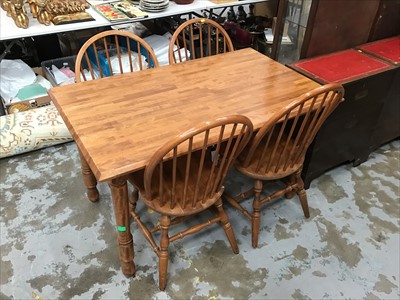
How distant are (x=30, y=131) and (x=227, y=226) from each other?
153cm

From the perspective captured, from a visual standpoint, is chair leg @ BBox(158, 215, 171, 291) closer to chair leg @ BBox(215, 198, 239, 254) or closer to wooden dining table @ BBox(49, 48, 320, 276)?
wooden dining table @ BBox(49, 48, 320, 276)

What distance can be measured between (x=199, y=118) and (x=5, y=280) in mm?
1229

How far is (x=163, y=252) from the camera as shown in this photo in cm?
163

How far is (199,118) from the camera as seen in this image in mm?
1530

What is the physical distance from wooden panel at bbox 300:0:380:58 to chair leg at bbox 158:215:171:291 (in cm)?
134

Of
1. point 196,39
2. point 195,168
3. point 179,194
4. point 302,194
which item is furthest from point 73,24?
point 302,194

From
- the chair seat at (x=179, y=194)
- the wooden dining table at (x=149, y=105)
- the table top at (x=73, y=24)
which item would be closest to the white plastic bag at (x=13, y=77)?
the table top at (x=73, y=24)

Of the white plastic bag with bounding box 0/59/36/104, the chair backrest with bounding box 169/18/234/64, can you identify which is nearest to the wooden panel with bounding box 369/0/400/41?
the chair backrest with bounding box 169/18/234/64

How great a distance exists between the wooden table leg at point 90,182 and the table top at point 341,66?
1308mm

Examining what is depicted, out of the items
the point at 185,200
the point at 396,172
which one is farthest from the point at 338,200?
the point at 185,200

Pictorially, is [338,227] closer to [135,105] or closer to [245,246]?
[245,246]

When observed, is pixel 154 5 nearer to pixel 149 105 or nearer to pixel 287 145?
pixel 149 105

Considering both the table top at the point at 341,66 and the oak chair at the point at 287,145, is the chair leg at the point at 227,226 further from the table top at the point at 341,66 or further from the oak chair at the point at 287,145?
the table top at the point at 341,66

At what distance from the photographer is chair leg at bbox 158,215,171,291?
1.58 m
